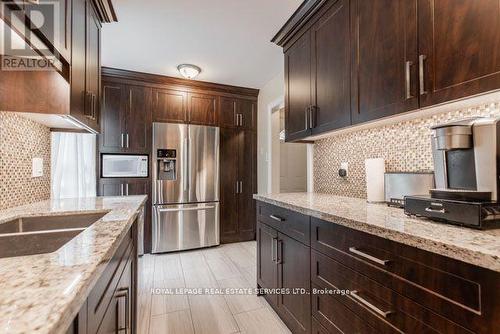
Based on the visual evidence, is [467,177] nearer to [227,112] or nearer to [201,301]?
[201,301]

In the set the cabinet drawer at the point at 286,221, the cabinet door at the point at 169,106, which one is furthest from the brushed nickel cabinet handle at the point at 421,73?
the cabinet door at the point at 169,106

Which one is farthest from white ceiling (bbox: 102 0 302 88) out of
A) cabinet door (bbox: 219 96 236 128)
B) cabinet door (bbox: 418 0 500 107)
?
cabinet door (bbox: 418 0 500 107)

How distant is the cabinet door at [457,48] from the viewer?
869mm

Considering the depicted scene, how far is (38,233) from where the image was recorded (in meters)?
1.12

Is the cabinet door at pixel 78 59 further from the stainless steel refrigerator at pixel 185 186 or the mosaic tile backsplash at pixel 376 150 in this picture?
the mosaic tile backsplash at pixel 376 150

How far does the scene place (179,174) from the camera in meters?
3.31

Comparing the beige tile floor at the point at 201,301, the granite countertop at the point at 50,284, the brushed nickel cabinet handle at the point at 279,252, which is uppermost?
the granite countertop at the point at 50,284

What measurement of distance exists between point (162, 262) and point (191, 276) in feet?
1.96

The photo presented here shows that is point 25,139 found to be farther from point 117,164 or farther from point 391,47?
point 391,47

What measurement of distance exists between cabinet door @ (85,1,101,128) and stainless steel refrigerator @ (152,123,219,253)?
4.54ft

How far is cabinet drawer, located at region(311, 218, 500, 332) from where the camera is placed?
2.08ft

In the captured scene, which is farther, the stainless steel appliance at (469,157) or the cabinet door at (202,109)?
the cabinet door at (202,109)

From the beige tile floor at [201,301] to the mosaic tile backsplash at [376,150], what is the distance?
1.22 meters

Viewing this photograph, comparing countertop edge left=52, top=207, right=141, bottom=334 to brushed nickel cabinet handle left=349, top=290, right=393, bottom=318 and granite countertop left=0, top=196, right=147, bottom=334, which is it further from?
brushed nickel cabinet handle left=349, top=290, right=393, bottom=318
